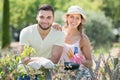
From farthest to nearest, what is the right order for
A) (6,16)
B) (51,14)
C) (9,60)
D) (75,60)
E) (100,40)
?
(100,40) < (6,16) < (75,60) < (51,14) < (9,60)

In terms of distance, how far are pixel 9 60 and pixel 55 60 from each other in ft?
3.12

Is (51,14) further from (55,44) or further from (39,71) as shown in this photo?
(39,71)

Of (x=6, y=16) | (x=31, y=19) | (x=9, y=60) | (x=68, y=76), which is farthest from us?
(x=31, y=19)

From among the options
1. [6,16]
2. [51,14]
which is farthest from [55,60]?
[6,16]

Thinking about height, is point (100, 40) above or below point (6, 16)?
below

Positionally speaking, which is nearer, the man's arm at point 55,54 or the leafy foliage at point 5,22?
the man's arm at point 55,54

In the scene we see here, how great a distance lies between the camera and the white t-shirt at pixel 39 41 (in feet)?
17.8

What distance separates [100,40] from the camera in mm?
30672

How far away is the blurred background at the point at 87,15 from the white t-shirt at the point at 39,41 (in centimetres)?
1423

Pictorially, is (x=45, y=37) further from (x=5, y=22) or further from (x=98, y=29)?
(x=98, y=29)

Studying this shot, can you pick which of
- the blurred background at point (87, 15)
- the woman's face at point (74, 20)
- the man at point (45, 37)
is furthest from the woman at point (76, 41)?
the blurred background at point (87, 15)

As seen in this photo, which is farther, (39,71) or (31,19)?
(31,19)

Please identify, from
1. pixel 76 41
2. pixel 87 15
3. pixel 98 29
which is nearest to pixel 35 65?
pixel 76 41

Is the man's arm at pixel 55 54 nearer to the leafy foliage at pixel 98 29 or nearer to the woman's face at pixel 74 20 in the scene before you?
the woman's face at pixel 74 20
